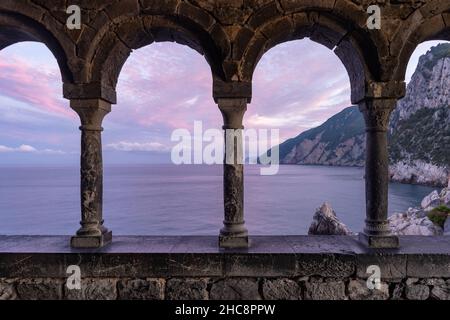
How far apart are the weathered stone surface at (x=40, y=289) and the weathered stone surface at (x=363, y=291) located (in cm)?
339

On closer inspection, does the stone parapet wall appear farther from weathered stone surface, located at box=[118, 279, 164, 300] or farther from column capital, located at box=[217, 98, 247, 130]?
column capital, located at box=[217, 98, 247, 130]

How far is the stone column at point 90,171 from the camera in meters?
4.37

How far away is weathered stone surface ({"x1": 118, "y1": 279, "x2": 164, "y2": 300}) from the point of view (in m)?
4.11

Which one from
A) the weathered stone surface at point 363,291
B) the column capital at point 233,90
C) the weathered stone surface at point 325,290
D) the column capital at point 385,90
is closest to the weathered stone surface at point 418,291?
the weathered stone surface at point 363,291

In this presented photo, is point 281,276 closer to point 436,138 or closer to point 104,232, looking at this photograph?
point 104,232

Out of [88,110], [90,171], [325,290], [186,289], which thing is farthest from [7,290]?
[325,290]

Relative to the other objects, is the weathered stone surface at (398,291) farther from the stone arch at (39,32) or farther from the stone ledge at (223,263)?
the stone arch at (39,32)

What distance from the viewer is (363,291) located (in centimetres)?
410

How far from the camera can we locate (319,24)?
4.43 metres

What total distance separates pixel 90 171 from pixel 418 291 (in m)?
4.18

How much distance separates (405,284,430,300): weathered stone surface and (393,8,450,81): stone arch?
2469 millimetres

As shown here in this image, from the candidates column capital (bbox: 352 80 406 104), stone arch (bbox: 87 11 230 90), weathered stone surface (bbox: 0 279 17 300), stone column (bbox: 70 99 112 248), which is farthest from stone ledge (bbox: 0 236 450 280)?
stone arch (bbox: 87 11 230 90)

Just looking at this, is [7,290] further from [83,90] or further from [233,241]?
[233,241]

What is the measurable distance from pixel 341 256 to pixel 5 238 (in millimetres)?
4391
